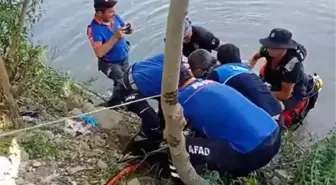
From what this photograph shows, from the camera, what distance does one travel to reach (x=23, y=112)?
17.2 ft

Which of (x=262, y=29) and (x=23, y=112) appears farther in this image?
(x=262, y=29)

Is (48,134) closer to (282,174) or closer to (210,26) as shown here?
(282,174)

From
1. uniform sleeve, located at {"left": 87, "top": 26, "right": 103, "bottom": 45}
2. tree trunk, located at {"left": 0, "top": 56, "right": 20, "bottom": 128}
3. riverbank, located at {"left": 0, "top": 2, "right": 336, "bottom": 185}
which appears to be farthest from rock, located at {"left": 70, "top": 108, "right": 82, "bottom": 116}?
tree trunk, located at {"left": 0, "top": 56, "right": 20, "bottom": 128}

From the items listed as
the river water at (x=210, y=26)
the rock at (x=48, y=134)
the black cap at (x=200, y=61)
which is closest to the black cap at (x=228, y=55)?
the black cap at (x=200, y=61)

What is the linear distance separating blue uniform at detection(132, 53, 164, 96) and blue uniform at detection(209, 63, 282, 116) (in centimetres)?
41

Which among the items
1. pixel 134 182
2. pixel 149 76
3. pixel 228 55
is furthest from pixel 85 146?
pixel 228 55

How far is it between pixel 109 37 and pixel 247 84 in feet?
5.62

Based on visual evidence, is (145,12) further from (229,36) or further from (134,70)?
(134,70)

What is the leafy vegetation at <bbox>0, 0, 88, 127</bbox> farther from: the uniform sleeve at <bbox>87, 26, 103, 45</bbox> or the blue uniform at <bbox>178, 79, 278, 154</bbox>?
the blue uniform at <bbox>178, 79, 278, 154</bbox>

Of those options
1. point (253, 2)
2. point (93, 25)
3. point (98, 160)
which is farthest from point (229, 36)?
point (98, 160)

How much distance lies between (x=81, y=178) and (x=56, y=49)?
395 cm

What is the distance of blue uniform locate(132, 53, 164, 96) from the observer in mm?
5102

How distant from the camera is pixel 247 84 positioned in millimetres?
5070

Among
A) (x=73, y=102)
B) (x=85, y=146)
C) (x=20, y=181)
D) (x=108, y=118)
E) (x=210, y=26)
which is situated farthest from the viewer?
(x=210, y=26)
